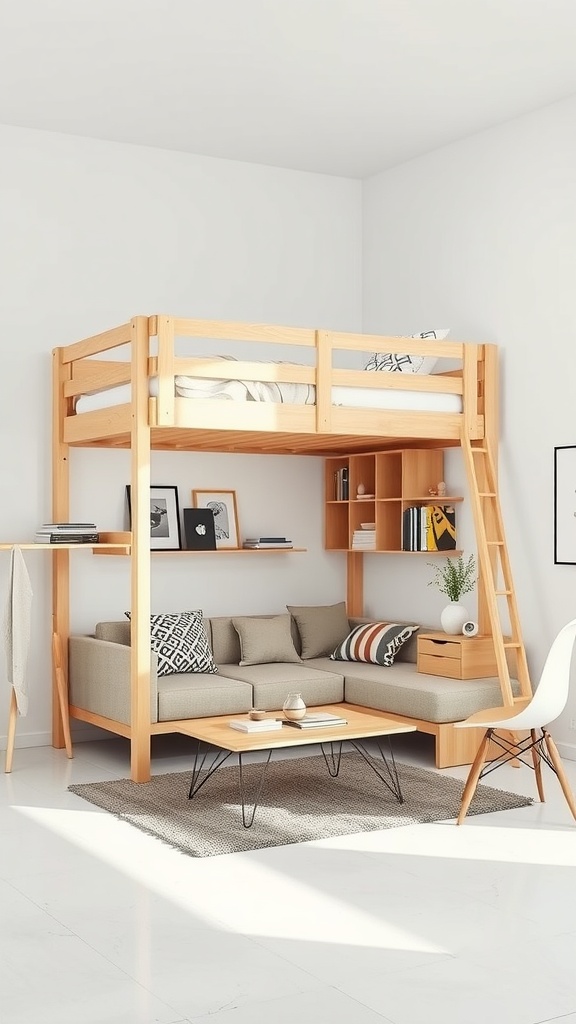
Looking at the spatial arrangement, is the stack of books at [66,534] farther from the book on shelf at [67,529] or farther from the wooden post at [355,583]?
the wooden post at [355,583]

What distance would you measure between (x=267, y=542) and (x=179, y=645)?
1.07 m

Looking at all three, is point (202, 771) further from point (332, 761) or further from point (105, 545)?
point (105, 545)

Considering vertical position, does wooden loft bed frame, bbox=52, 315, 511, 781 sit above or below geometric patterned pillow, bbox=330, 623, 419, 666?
above

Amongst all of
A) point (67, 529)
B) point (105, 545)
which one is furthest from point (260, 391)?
point (67, 529)

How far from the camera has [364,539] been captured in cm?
729

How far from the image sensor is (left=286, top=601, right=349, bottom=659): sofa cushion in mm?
7145

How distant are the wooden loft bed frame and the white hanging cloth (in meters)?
0.49

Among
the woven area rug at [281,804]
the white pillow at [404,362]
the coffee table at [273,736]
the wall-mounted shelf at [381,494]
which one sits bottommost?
the woven area rug at [281,804]

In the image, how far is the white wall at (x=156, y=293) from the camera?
6562 millimetres

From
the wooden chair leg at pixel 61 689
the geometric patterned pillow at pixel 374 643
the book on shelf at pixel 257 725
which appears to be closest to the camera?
the book on shelf at pixel 257 725

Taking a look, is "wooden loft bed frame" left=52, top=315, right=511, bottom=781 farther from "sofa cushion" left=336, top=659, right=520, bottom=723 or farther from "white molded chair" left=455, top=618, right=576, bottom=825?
"white molded chair" left=455, top=618, right=576, bottom=825

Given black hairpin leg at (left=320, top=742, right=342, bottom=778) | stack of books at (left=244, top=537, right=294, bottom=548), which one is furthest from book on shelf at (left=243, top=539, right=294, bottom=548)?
black hairpin leg at (left=320, top=742, right=342, bottom=778)

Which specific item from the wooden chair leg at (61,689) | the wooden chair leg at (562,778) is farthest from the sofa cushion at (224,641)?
the wooden chair leg at (562,778)

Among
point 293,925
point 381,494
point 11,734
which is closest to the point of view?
point 293,925
